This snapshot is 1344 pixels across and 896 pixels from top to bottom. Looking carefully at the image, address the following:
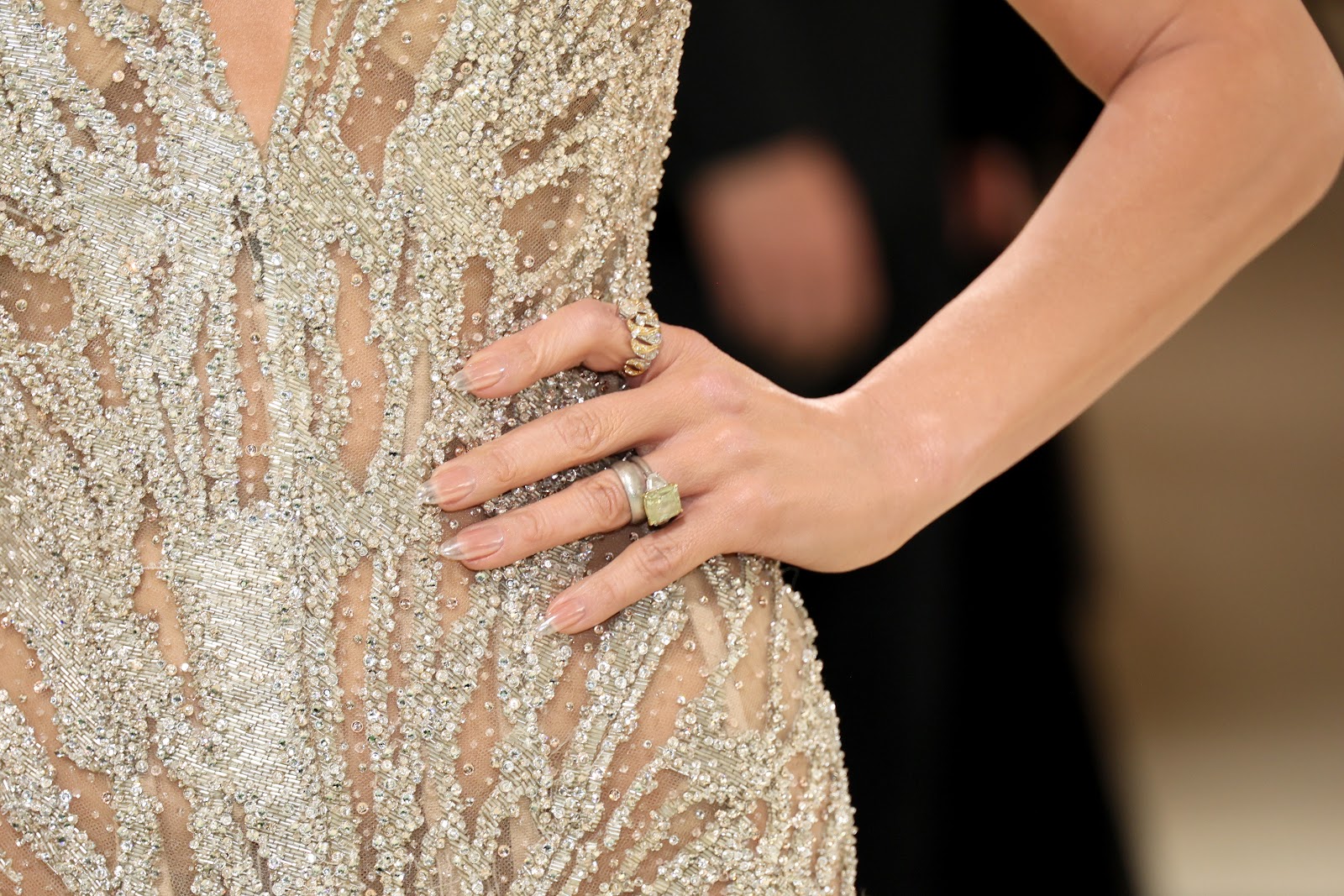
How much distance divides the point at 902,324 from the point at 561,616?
1.24 metres

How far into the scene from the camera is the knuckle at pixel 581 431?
2.83 ft

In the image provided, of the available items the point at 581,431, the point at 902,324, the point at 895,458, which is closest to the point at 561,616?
the point at 581,431

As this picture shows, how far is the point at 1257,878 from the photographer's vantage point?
3.06 meters

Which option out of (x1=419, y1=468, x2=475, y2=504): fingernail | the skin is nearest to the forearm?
the skin

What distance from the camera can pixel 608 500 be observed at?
879mm

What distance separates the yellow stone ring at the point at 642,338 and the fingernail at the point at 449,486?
0.14 metres

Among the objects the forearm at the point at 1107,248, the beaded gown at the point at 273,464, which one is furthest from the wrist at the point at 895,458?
the beaded gown at the point at 273,464

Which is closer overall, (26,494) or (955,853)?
(26,494)

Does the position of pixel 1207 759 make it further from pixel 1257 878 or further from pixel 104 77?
pixel 104 77

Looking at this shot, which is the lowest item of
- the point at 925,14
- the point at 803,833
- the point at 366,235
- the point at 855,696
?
the point at 803,833

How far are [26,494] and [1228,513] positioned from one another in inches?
157

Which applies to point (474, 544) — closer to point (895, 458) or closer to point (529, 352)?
point (529, 352)

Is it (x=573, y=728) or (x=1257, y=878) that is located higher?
(x=1257, y=878)

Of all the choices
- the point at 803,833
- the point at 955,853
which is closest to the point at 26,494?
the point at 803,833
